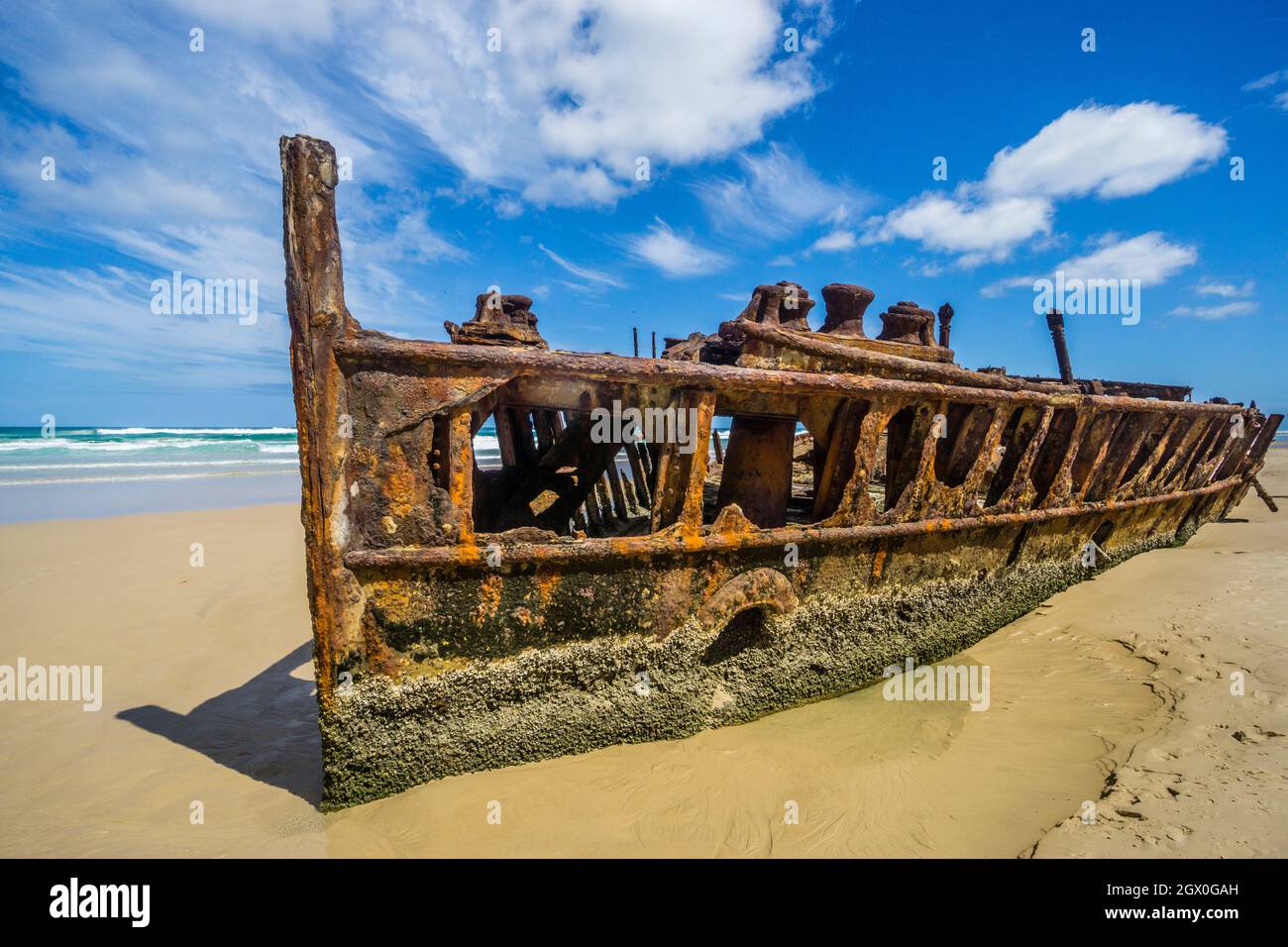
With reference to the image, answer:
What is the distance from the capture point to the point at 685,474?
11.4 feet

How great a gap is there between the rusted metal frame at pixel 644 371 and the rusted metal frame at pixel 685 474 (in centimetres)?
10

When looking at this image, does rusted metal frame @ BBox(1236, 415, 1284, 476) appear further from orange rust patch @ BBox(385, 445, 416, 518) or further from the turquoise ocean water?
the turquoise ocean water

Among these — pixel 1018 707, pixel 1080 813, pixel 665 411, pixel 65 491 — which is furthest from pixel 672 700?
pixel 65 491

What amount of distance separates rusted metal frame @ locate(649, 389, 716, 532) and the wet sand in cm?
134

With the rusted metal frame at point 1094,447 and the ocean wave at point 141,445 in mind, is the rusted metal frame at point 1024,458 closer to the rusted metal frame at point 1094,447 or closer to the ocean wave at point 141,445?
the rusted metal frame at point 1094,447

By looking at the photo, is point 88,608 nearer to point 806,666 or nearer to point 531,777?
point 531,777

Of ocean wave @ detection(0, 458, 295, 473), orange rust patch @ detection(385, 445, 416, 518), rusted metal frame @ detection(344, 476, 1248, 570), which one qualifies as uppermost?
ocean wave @ detection(0, 458, 295, 473)

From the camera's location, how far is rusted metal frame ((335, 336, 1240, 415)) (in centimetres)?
280

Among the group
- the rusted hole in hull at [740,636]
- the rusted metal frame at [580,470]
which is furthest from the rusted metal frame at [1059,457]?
the rusted metal frame at [580,470]

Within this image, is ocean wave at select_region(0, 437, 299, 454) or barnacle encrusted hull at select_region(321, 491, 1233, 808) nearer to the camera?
barnacle encrusted hull at select_region(321, 491, 1233, 808)

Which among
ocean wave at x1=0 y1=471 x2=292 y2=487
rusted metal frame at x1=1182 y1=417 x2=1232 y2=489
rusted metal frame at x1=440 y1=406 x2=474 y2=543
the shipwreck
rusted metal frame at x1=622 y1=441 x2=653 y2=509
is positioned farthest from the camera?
ocean wave at x1=0 y1=471 x2=292 y2=487

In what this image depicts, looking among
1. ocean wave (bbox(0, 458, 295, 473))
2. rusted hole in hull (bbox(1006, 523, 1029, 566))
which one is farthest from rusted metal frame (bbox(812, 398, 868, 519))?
ocean wave (bbox(0, 458, 295, 473))

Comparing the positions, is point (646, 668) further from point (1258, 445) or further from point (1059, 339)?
point (1258, 445)

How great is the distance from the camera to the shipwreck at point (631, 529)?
2.80 meters
